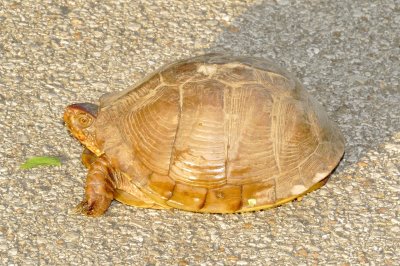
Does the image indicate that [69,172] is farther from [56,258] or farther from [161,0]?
[161,0]

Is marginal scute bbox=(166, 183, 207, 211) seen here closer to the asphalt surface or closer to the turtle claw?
the asphalt surface

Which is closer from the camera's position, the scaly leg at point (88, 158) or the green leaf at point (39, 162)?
the scaly leg at point (88, 158)

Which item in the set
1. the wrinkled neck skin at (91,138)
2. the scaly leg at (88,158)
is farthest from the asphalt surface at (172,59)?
the wrinkled neck skin at (91,138)

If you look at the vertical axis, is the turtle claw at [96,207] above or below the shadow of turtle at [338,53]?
below

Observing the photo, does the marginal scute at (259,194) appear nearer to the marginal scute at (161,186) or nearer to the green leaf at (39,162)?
the marginal scute at (161,186)

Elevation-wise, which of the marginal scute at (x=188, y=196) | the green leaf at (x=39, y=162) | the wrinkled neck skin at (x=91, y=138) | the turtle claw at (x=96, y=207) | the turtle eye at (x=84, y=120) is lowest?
the turtle claw at (x=96, y=207)

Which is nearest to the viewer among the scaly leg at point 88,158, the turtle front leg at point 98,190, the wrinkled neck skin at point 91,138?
the turtle front leg at point 98,190

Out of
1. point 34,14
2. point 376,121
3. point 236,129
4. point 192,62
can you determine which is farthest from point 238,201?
point 34,14

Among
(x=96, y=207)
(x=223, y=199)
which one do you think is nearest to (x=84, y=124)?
(x=96, y=207)
